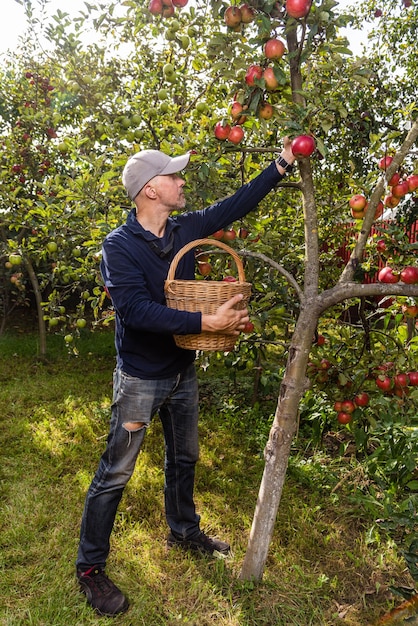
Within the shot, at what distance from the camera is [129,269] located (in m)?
2.03

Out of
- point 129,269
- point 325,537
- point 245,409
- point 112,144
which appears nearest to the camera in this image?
point 129,269

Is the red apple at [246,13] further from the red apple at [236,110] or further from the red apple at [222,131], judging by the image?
the red apple at [222,131]

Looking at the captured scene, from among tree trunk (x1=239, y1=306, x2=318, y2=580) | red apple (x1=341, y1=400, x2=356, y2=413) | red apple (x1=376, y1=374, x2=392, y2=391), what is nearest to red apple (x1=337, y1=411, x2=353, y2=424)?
red apple (x1=341, y1=400, x2=356, y2=413)

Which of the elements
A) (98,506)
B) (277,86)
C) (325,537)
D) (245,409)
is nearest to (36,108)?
(245,409)

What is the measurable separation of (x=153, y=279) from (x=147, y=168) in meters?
0.46

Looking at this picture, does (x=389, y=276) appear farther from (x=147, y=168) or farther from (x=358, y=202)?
(x=147, y=168)

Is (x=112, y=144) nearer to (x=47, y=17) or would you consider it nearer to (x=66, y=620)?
(x=47, y=17)

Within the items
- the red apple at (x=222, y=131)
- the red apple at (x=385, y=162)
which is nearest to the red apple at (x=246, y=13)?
the red apple at (x=222, y=131)

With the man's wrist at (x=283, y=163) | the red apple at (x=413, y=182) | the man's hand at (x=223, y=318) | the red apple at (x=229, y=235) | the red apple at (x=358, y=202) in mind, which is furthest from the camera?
the red apple at (x=229, y=235)

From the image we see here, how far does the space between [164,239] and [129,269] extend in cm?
26

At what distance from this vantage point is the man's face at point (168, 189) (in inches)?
84.7

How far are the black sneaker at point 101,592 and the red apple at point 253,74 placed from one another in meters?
2.16

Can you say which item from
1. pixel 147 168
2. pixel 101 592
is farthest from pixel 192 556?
pixel 147 168

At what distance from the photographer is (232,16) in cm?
210
